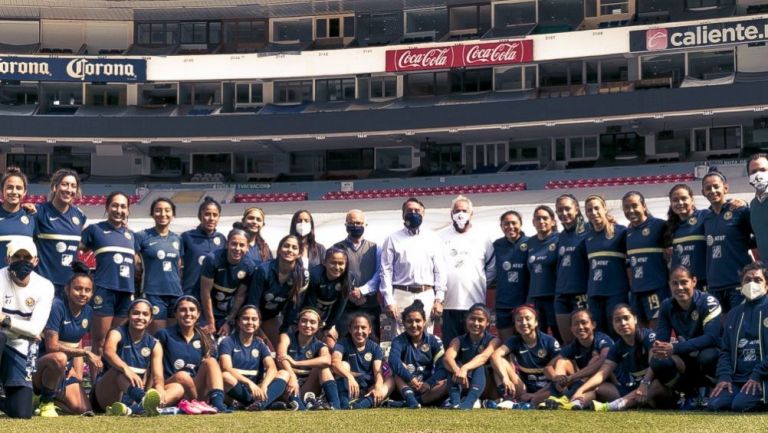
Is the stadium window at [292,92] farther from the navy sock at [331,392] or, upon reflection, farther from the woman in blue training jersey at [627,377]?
the woman in blue training jersey at [627,377]

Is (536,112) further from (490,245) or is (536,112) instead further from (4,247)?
(4,247)

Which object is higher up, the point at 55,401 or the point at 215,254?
the point at 215,254

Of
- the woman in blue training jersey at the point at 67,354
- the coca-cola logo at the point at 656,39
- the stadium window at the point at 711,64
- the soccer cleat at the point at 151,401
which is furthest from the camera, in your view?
the stadium window at the point at 711,64

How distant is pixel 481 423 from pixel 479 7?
35.1 metres

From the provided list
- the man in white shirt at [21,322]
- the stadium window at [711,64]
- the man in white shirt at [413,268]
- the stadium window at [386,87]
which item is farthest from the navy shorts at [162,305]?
the stadium window at [386,87]

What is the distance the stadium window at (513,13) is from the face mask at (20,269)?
34.4 m

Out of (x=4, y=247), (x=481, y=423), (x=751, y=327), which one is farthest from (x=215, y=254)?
(x=751, y=327)

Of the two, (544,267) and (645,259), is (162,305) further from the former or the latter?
(645,259)

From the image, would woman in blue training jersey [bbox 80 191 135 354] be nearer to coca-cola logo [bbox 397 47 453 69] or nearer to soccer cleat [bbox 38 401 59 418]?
soccer cleat [bbox 38 401 59 418]

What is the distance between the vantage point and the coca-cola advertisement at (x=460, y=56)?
39.4 metres

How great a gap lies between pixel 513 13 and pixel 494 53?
332 cm

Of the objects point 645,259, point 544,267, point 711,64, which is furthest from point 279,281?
point 711,64

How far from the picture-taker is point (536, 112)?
37.8 metres

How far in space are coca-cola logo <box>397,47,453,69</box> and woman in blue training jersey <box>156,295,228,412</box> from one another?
100 feet
